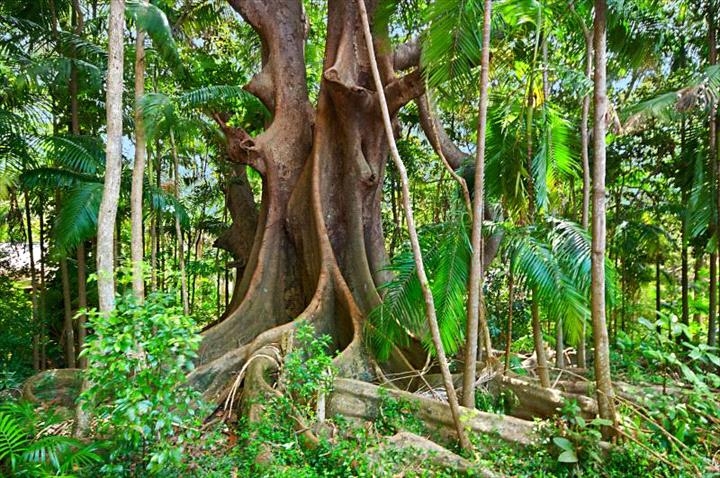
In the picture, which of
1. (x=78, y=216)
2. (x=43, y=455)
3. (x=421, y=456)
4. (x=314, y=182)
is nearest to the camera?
(x=43, y=455)

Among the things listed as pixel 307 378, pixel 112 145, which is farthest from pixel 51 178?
pixel 307 378

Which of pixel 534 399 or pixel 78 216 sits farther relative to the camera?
pixel 78 216

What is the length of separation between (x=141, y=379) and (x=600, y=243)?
3222mm

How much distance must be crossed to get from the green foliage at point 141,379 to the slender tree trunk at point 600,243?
2.78 meters

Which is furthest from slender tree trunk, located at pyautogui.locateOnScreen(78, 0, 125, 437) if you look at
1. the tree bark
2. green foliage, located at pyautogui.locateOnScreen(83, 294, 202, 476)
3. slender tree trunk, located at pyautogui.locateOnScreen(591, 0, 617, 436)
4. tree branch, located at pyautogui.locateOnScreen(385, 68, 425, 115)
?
slender tree trunk, located at pyautogui.locateOnScreen(591, 0, 617, 436)

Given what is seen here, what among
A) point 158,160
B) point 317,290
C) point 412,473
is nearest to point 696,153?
point 317,290

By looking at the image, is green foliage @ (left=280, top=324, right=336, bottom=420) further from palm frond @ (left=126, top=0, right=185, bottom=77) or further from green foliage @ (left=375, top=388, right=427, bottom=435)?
palm frond @ (left=126, top=0, right=185, bottom=77)

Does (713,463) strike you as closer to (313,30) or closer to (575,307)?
(575,307)

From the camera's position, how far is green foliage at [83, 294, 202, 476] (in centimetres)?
298

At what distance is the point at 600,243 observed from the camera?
3.54 metres

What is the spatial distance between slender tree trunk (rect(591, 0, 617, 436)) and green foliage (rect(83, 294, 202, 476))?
2.78 metres

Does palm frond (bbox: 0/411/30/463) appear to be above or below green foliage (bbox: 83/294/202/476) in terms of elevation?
below

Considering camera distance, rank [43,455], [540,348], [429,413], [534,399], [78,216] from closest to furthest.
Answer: [43,455] → [429,413] → [534,399] → [540,348] → [78,216]

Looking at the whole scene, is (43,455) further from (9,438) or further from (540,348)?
(540,348)
